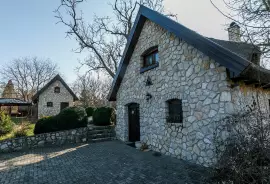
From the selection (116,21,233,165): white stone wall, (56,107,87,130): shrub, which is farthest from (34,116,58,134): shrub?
(116,21,233,165): white stone wall

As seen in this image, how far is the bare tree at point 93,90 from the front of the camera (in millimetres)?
24116

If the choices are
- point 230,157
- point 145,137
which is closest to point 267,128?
point 230,157

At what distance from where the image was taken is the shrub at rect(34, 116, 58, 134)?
376 inches

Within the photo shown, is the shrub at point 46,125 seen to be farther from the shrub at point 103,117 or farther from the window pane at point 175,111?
the window pane at point 175,111

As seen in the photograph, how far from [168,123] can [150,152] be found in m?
1.57

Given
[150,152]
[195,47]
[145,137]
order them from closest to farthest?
[195,47] < [150,152] < [145,137]

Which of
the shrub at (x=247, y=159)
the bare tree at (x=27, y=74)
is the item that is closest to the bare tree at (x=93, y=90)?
the bare tree at (x=27, y=74)

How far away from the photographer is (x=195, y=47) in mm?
5383

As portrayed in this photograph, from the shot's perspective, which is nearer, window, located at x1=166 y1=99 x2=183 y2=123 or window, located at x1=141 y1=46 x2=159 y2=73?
window, located at x1=166 y1=99 x2=183 y2=123

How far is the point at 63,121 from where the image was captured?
1020cm

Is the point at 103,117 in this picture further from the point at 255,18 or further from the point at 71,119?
the point at 255,18

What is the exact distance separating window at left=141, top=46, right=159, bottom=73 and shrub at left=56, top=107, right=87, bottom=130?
5.17 m

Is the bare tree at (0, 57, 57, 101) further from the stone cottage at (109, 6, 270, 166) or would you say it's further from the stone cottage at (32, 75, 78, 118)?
the stone cottage at (109, 6, 270, 166)

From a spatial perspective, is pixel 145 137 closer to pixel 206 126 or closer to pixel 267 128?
pixel 206 126
